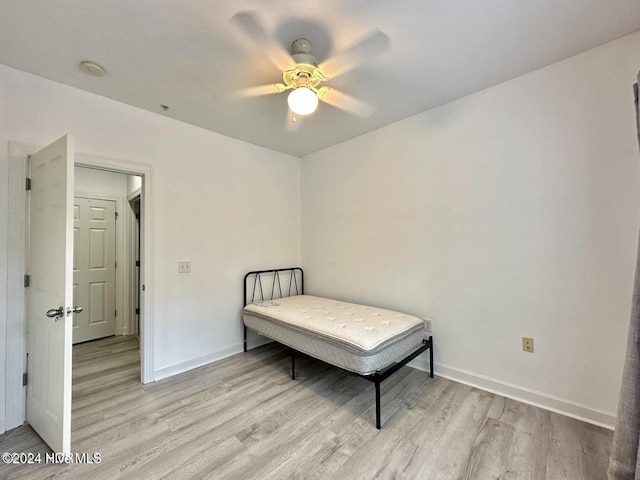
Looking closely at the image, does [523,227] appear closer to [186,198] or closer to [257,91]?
[257,91]

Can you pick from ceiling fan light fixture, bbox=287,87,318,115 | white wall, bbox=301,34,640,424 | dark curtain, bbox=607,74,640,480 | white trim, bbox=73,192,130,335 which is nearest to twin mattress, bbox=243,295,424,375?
white wall, bbox=301,34,640,424

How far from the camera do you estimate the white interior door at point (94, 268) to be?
3633 mm

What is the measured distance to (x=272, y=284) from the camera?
364 cm

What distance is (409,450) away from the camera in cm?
169

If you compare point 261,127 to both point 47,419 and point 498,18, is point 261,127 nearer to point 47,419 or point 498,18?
point 498,18

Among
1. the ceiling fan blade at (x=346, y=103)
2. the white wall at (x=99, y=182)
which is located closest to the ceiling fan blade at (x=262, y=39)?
the ceiling fan blade at (x=346, y=103)

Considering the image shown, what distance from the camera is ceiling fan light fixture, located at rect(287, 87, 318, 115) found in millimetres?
1733

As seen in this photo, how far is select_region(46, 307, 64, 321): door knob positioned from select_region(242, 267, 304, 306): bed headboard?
5.96ft

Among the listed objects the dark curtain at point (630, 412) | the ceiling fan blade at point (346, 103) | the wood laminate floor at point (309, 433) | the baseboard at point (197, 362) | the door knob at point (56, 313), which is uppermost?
the ceiling fan blade at point (346, 103)

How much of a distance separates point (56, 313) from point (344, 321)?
1.96m

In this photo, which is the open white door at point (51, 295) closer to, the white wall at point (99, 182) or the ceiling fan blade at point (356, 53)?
the ceiling fan blade at point (356, 53)

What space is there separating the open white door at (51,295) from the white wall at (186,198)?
192 mm

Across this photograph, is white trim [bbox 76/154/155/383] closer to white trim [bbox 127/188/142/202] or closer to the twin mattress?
the twin mattress

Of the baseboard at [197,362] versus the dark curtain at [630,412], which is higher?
the dark curtain at [630,412]
